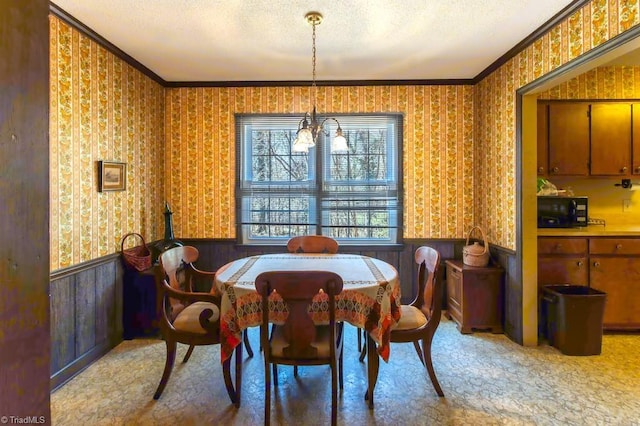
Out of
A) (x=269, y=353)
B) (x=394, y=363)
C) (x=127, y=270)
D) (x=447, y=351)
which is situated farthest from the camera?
(x=127, y=270)

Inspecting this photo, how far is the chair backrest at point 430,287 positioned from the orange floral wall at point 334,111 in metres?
1.41

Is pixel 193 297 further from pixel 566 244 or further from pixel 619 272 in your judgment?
pixel 619 272

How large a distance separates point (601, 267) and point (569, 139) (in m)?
1.28

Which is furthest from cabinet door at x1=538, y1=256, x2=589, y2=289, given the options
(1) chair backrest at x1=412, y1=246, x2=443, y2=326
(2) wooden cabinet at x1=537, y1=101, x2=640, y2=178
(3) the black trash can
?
(1) chair backrest at x1=412, y1=246, x2=443, y2=326

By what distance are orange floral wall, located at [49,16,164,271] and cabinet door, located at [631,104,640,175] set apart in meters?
4.98

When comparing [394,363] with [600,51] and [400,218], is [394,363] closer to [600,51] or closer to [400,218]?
[400,218]

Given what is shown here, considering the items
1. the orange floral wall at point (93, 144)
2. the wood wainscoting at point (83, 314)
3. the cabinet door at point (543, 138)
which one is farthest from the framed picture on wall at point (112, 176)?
the cabinet door at point (543, 138)

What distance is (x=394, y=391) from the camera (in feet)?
7.60

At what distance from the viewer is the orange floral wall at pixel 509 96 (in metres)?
2.19

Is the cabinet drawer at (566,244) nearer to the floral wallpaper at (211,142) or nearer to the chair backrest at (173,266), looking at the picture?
the floral wallpaper at (211,142)

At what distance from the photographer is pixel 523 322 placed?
10.0 feet

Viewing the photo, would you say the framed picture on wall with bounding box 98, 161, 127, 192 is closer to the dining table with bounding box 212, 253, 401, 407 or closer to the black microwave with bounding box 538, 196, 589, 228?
the dining table with bounding box 212, 253, 401, 407

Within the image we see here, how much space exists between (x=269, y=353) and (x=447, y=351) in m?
1.74

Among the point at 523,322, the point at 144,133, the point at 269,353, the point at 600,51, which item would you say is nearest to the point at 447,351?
the point at 523,322
